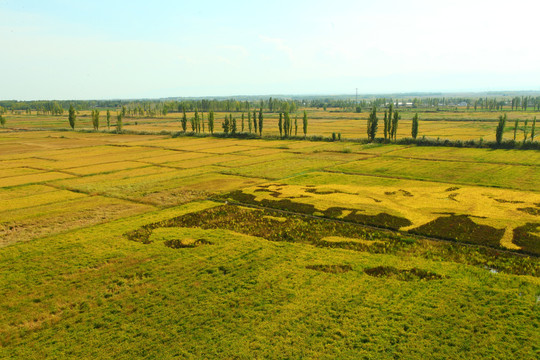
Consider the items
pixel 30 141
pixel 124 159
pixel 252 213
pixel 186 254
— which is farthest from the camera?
pixel 30 141

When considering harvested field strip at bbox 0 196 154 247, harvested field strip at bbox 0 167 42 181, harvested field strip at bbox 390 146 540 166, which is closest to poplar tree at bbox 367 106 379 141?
harvested field strip at bbox 390 146 540 166

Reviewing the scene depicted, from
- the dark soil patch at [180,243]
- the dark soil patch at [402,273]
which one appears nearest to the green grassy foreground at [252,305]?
the dark soil patch at [402,273]

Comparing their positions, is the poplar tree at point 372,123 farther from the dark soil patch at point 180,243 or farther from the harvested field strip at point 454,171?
the dark soil patch at point 180,243

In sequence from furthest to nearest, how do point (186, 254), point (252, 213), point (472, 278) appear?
point (252, 213) → point (186, 254) → point (472, 278)

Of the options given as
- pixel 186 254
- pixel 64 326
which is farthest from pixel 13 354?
pixel 186 254

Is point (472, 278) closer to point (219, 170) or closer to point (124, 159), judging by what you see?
point (219, 170)

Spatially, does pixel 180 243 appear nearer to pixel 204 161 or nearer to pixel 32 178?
pixel 32 178

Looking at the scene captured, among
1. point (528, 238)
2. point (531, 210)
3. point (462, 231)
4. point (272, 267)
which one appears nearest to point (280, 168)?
point (462, 231)
